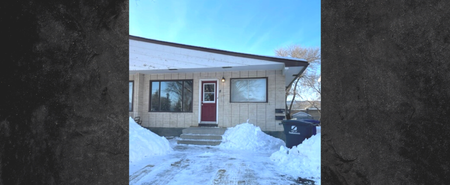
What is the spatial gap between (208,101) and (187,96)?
1.03 m

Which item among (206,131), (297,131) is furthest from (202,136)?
(297,131)

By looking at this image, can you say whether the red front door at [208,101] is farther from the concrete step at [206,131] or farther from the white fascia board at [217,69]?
the concrete step at [206,131]

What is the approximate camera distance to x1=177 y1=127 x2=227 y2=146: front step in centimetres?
757

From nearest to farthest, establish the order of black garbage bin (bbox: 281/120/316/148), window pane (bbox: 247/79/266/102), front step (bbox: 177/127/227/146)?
black garbage bin (bbox: 281/120/316/148) → front step (bbox: 177/127/227/146) → window pane (bbox: 247/79/266/102)

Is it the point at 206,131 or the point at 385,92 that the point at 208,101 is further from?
the point at 385,92

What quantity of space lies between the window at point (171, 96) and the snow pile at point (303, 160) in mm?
5224

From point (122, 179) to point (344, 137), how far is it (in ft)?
3.96

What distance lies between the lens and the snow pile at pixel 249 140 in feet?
23.0

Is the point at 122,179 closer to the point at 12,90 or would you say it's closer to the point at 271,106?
the point at 12,90

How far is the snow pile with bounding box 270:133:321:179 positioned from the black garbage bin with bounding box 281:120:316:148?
0.68 metres

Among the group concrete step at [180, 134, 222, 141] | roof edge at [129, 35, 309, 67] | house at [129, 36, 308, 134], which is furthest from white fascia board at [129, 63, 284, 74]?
concrete step at [180, 134, 222, 141]

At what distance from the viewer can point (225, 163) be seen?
5043 millimetres

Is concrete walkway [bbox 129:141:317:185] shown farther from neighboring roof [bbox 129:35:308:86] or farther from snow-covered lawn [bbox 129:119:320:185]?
neighboring roof [bbox 129:35:308:86]

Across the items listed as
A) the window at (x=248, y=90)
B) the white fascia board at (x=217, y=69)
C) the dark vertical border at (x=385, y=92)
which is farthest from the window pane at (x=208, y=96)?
the dark vertical border at (x=385, y=92)
